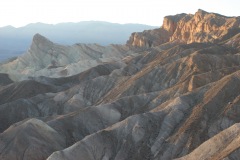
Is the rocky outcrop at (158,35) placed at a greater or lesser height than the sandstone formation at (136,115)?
lesser

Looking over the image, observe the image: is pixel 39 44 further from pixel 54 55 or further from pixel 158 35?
pixel 158 35

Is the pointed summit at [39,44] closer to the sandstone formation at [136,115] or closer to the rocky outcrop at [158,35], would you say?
the rocky outcrop at [158,35]

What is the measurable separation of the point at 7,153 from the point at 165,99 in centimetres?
2533

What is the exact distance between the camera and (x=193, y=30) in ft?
504

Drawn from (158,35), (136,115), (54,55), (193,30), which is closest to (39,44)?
(54,55)

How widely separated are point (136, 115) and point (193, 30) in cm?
10199

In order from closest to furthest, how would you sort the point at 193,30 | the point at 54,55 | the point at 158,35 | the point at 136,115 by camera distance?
the point at 136,115 → the point at 193,30 → the point at 54,55 → the point at 158,35

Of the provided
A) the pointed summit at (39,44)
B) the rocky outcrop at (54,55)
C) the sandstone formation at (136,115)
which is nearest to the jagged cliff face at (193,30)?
the rocky outcrop at (54,55)

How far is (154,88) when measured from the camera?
270 feet

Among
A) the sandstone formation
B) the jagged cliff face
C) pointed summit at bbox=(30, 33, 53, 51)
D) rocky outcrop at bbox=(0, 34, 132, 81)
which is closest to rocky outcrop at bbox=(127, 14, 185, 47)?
the jagged cliff face

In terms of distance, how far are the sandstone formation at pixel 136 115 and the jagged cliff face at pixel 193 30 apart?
26.3 m

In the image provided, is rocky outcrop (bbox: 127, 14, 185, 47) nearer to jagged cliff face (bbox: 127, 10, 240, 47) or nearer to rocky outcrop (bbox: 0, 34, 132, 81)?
jagged cliff face (bbox: 127, 10, 240, 47)

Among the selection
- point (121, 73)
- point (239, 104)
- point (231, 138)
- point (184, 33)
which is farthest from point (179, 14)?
point (231, 138)

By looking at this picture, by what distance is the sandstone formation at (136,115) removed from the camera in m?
50.8
